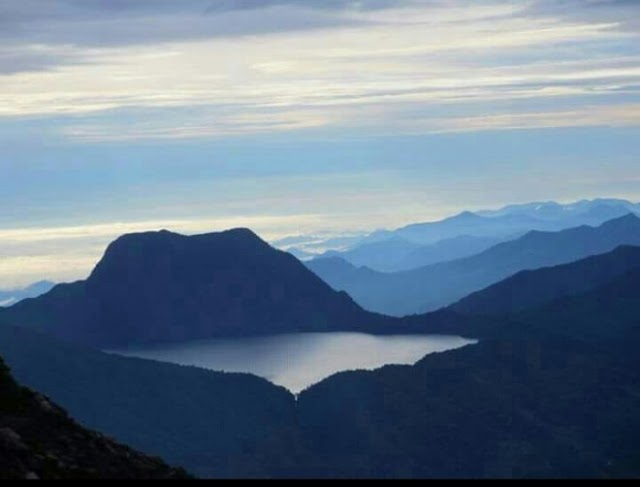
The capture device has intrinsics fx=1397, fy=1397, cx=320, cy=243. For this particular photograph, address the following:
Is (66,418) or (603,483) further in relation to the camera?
(66,418)

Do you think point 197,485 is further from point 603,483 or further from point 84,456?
point 603,483

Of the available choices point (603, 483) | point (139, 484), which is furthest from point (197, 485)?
point (603, 483)

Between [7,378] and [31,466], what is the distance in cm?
1077

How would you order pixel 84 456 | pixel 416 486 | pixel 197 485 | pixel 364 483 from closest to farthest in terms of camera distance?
pixel 416 486 < pixel 364 483 < pixel 197 485 < pixel 84 456

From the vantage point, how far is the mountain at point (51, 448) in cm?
5922

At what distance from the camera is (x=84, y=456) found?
63.9 meters

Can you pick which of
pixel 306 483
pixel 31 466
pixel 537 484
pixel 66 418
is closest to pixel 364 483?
pixel 306 483

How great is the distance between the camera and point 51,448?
62812mm

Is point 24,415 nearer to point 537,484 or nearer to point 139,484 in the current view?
point 139,484

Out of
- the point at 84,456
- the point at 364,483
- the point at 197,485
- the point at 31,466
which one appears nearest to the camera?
the point at 364,483

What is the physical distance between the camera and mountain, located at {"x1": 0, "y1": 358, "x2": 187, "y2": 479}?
59219mm

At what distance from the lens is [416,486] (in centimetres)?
4697

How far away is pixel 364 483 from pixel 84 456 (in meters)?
18.5

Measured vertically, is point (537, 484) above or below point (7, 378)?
below
